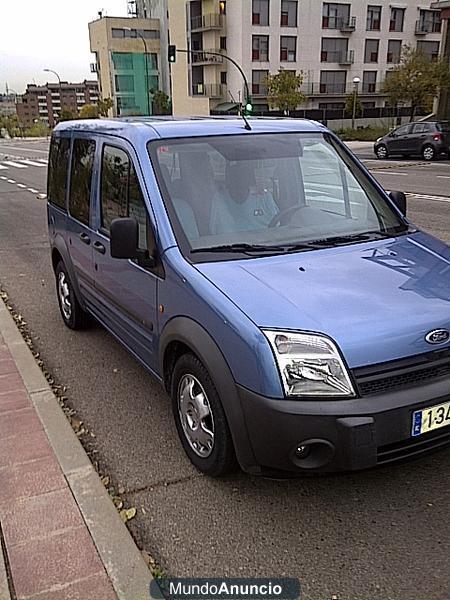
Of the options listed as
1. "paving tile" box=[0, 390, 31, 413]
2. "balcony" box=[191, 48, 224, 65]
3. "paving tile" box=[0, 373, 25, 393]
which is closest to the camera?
"paving tile" box=[0, 390, 31, 413]

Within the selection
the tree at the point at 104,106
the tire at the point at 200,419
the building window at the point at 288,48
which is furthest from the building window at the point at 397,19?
the tire at the point at 200,419

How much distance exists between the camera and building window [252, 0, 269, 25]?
51938 mm

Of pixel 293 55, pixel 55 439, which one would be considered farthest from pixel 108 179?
pixel 293 55

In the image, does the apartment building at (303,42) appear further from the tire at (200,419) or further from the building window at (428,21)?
the tire at (200,419)

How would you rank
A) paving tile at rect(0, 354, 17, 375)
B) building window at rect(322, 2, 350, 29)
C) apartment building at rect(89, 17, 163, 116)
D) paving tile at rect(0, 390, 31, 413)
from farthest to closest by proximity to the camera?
apartment building at rect(89, 17, 163, 116) < building window at rect(322, 2, 350, 29) < paving tile at rect(0, 354, 17, 375) < paving tile at rect(0, 390, 31, 413)

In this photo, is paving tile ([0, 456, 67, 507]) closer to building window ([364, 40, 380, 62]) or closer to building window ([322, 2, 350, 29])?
building window ([322, 2, 350, 29])

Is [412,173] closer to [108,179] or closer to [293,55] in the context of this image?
[108,179]

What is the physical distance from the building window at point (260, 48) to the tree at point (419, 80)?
1472 centimetres

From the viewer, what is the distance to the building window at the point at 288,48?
5370 centimetres

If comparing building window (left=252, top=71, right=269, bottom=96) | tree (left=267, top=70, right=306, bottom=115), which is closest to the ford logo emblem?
tree (left=267, top=70, right=306, bottom=115)

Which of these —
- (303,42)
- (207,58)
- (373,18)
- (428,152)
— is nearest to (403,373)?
Answer: (428,152)

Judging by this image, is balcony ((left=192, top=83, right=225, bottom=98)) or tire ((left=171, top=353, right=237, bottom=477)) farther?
balcony ((left=192, top=83, right=225, bottom=98))

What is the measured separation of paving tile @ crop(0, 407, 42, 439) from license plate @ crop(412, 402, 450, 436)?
239cm

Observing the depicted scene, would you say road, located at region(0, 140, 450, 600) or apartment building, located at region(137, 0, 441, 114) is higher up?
apartment building, located at region(137, 0, 441, 114)
